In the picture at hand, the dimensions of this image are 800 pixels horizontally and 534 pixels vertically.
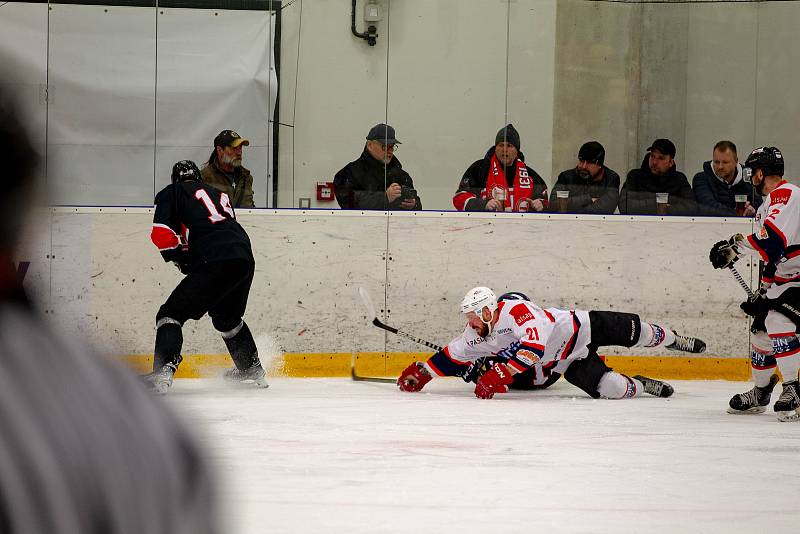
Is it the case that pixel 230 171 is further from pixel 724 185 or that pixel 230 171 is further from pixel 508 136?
pixel 724 185

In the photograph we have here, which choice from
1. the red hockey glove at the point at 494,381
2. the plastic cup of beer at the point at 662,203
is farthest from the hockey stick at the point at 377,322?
the plastic cup of beer at the point at 662,203

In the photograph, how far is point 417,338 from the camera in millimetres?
7457

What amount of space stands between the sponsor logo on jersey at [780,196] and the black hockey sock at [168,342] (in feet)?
10.4

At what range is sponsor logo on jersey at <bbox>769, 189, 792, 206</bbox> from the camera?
554 centimetres

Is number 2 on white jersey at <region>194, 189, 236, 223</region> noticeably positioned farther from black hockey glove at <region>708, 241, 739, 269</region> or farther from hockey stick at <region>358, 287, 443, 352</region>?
black hockey glove at <region>708, 241, 739, 269</region>

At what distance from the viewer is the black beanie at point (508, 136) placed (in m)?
7.81

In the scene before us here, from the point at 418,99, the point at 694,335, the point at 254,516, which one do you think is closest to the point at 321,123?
the point at 418,99

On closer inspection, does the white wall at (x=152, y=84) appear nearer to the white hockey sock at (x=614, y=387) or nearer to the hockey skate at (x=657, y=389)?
the white hockey sock at (x=614, y=387)

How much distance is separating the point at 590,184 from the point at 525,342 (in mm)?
2048

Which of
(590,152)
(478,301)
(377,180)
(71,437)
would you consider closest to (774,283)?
(478,301)

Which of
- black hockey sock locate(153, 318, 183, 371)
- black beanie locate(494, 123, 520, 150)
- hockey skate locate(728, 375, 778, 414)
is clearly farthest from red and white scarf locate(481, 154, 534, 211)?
black hockey sock locate(153, 318, 183, 371)

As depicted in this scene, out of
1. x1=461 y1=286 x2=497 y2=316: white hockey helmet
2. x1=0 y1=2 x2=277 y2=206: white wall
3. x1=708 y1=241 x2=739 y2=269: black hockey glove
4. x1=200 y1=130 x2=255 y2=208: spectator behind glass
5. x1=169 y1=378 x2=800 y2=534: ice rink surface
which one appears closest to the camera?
x1=169 y1=378 x2=800 y2=534: ice rink surface

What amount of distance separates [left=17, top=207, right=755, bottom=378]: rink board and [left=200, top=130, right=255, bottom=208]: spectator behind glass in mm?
201

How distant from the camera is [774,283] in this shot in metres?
5.64
